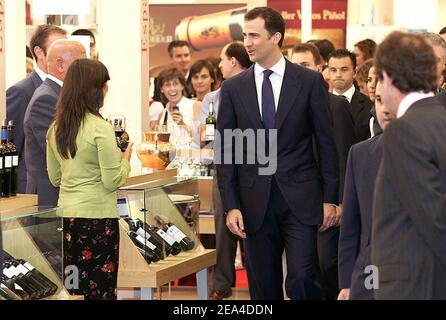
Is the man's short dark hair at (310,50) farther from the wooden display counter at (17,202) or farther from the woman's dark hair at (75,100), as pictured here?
the wooden display counter at (17,202)

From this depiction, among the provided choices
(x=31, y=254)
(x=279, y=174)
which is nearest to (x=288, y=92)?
(x=279, y=174)

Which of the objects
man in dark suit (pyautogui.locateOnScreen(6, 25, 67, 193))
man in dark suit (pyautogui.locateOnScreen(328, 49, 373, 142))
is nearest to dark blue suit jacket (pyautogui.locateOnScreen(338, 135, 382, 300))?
man in dark suit (pyautogui.locateOnScreen(6, 25, 67, 193))

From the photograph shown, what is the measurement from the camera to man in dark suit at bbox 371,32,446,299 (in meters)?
2.89

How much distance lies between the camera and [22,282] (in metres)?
4.28

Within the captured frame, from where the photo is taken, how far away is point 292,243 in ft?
16.2

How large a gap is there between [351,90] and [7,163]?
111 inches

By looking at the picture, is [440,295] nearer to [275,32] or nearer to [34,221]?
[34,221]

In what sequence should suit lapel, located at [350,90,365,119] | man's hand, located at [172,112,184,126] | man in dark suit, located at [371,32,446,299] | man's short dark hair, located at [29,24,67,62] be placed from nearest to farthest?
man in dark suit, located at [371,32,446,299], man's short dark hair, located at [29,24,67,62], suit lapel, located at [350,90,365,119], man's hand, located at [172,112,184,126]

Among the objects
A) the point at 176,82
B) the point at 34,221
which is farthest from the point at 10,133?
the point at 176,82

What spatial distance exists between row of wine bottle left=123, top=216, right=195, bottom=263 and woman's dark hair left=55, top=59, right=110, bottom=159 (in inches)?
29.9

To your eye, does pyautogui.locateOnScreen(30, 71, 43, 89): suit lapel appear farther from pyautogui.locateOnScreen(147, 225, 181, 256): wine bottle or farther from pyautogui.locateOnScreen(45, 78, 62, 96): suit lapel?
pyautogui.locateOnScreen(147, 225, 181, 256): wine bottle

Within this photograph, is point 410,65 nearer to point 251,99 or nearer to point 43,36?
point 251,99

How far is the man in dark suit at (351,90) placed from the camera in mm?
6531

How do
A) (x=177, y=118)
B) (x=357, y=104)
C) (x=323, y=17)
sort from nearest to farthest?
(x=357, y=104), (x=177, y=118), (x=323, y=17)
